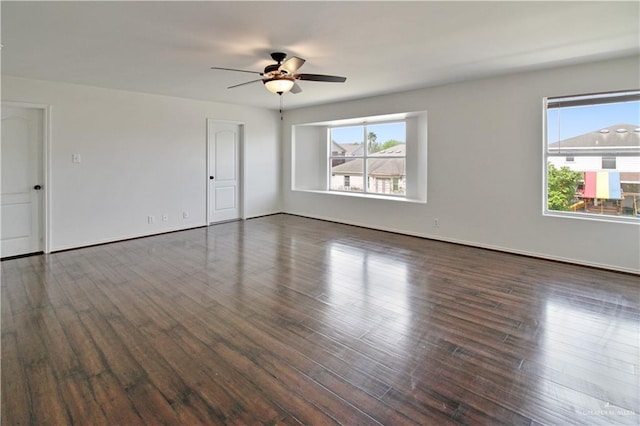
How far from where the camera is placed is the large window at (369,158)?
260 inches

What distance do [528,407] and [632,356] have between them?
1.11 meters

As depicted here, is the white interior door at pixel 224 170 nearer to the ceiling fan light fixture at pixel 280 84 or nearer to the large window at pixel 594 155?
the ceiling fan light fixture at pixel 280 84

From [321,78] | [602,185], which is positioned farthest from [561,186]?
[321,78]

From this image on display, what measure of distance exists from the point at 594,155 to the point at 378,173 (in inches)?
142

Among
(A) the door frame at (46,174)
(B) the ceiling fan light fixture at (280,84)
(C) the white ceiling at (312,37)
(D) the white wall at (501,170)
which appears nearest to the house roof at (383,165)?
(D) the white wall at (501,170)

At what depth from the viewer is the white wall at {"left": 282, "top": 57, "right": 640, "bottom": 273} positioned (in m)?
4.00

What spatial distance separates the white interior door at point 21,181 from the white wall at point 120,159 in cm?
18

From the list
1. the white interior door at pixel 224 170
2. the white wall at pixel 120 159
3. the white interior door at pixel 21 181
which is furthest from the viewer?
the white interior door at pixel 224 170

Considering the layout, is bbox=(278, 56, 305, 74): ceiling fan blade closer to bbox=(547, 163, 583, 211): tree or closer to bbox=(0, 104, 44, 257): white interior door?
bbox=(547, 163, 583, 211): tree

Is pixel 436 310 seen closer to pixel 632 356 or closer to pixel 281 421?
pixel 632 356

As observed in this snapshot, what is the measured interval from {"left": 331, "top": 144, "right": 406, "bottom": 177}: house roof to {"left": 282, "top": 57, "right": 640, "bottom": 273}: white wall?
2.84 ft

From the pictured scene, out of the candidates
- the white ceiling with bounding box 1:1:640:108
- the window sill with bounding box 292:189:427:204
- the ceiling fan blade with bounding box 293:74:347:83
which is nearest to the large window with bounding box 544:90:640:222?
the white ceiling with bounding box 1:1:640:108

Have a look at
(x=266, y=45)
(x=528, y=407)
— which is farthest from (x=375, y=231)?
(x=528, y=407)

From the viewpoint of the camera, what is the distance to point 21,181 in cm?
466
